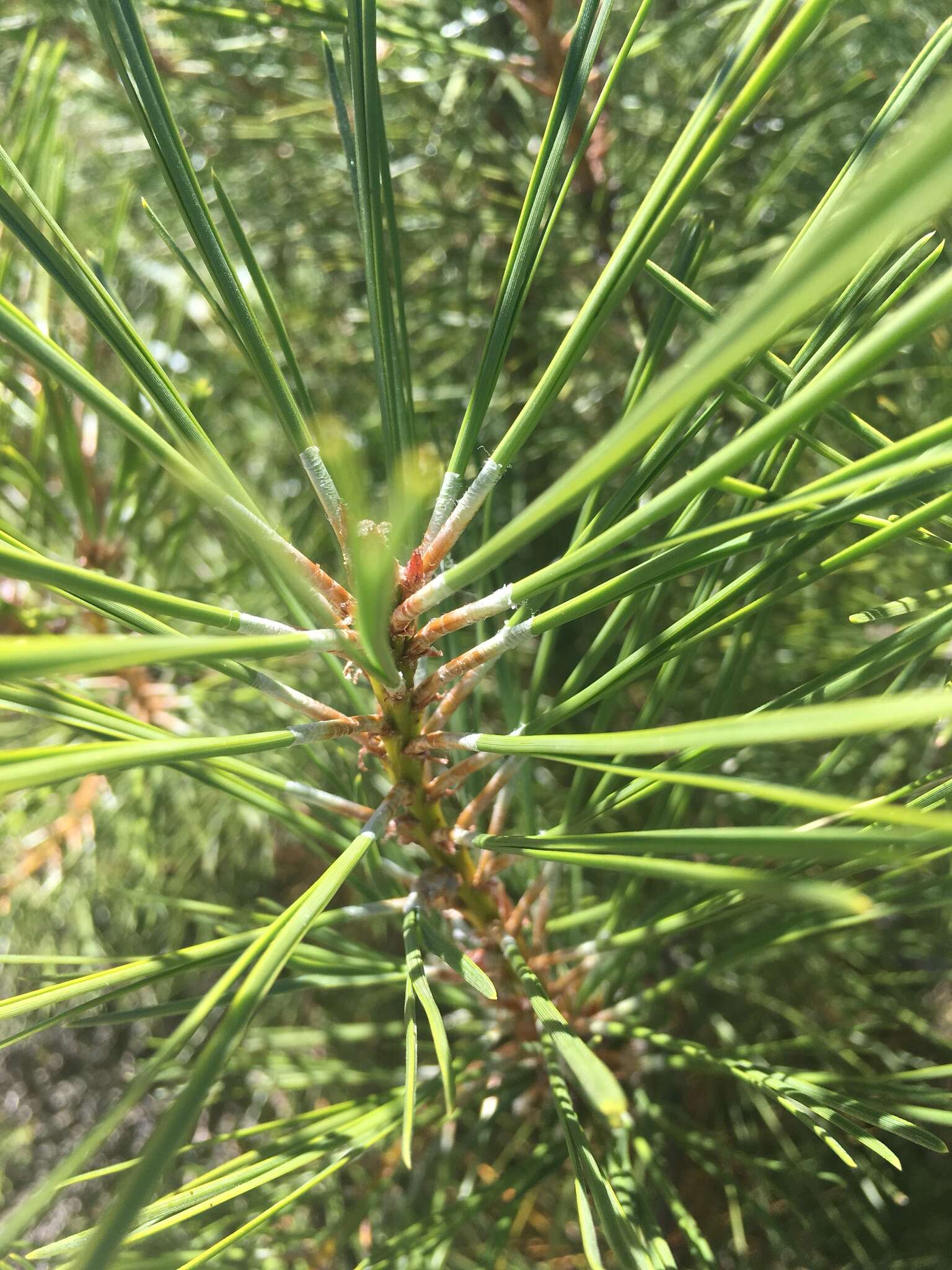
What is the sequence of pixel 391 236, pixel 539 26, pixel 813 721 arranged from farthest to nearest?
1. pixel 539 26
2. pixel 391 236
3. pixel 813 721

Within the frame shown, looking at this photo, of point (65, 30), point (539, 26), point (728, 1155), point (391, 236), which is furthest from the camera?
point (65, 30)

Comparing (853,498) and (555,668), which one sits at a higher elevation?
(555,668)

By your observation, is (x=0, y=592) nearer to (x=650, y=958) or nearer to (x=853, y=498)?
(x=650, y=958)

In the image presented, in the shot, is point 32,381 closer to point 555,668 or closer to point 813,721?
point 555,668

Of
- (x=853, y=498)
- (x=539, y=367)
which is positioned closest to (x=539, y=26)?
(x=539, y=367)

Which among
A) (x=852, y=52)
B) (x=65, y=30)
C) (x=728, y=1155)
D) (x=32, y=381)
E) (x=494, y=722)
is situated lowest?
(x=728, y=1155)

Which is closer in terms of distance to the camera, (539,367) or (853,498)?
(853,498)
